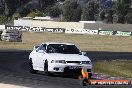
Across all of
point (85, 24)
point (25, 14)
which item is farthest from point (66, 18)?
point (85, 24)

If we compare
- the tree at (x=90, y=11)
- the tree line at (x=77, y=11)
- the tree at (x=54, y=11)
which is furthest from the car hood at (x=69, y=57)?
the tree at (x=54, y=11)

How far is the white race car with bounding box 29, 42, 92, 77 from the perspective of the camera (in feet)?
62.3

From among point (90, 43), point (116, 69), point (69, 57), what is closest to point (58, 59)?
point (69, 57)

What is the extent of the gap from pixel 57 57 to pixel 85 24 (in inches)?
3466

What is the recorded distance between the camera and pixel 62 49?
2038 centimetres

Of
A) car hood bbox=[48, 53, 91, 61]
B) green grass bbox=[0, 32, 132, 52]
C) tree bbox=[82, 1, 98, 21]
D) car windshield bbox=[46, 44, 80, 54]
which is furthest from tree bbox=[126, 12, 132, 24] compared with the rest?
car hood bbox=[48, 53, 91, 61]

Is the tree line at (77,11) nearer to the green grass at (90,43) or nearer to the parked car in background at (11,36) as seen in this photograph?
the green grass at (90,43)

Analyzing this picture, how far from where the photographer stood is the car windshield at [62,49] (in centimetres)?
2027

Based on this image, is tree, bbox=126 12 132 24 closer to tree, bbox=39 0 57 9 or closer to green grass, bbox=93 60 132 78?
tree, bbox=39 0 57 9

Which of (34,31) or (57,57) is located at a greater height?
(57,57)

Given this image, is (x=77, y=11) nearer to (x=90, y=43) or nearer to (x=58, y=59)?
(x=90, y=43)

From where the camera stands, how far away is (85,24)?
10719 cm

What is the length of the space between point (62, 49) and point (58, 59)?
1.20 metres

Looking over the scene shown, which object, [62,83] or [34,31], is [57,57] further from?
[34,31]
